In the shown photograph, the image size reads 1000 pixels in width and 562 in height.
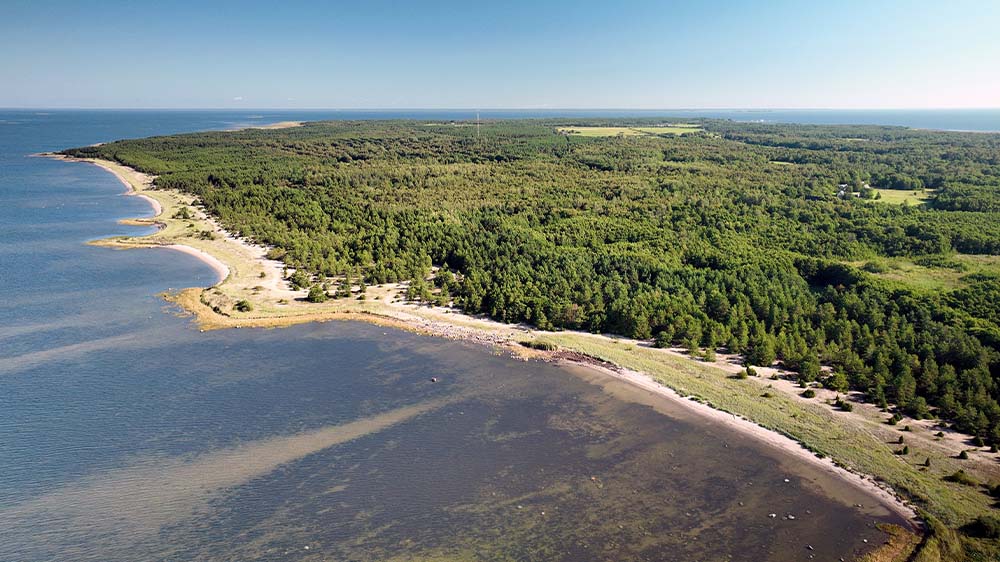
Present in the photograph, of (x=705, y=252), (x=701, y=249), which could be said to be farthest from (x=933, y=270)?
(x=701, y=249)

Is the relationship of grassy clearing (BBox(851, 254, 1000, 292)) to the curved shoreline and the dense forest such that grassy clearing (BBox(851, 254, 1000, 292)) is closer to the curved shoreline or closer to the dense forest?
the dense forest

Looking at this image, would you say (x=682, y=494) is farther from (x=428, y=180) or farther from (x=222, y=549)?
(x=428, y=180)

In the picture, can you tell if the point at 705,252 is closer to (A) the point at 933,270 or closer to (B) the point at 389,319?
(A) the point at 933,270

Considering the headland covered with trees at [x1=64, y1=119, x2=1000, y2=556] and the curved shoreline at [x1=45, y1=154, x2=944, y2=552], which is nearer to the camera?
the curved shoreline at [x1=45, y1=154, x2=944, y2=552]

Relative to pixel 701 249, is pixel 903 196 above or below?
above

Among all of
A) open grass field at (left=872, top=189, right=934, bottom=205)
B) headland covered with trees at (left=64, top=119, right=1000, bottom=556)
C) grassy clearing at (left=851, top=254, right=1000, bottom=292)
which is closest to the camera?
headland covered with trees at (left=64, top=119, right=1000, bottom=556)

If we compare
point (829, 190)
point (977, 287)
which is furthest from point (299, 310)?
point (829, 190)

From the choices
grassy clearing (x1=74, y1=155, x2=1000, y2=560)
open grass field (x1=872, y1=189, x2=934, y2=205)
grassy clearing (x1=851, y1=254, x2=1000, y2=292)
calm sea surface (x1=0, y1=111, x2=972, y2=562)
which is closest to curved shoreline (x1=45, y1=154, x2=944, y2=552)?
grassy clearing (x1=74, y1=155, x2=1000, y2=560)
